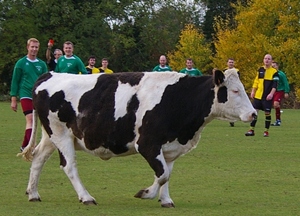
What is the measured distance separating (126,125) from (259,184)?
3008 mm

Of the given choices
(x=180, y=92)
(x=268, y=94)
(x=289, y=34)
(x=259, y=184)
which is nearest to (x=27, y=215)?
(x=180, y=92)

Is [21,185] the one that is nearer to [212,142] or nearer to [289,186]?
[289,186]

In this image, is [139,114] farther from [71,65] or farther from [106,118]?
[71,65]

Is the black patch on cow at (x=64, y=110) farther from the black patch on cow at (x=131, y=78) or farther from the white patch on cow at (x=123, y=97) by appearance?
the black patch on cow at (x=131, y=78)

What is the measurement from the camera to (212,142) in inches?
816

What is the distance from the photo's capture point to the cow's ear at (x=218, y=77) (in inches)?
402

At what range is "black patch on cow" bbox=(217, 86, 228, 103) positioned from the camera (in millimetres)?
10297

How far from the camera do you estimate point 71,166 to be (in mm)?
10445

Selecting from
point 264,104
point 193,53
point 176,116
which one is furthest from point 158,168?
point 193,53

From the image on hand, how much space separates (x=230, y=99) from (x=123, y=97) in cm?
134

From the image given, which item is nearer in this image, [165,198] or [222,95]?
[165,198]

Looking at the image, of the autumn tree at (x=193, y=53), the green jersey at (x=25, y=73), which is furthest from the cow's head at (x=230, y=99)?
the autumn tree at (x=193, y=53)

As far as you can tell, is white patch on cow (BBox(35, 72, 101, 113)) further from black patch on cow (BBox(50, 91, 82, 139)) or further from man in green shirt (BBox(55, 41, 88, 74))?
man in green shirt (BBox(55, 41, 88, 74))

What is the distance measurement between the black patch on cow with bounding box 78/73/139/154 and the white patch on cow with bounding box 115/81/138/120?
0.14 ft
